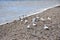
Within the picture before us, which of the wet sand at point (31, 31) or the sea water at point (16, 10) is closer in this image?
the wet sand at point (31, 31)

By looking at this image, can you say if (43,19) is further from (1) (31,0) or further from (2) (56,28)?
(1) (31,0)

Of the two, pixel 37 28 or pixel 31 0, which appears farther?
pixel 31 0

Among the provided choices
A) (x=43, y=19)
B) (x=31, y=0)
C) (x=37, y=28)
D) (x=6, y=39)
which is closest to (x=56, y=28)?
(x=37, y=28)

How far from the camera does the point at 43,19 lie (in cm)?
389

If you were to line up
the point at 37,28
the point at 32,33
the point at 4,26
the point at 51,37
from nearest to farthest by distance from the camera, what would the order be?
1. the point at 51,37
2. the point at 32,33
3. the point at 37,28
4. the point at 4,26

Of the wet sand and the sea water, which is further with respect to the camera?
the sea water

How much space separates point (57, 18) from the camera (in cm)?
399

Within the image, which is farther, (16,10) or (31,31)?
(16,10)

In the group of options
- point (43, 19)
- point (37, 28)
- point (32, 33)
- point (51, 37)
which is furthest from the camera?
point (43, 19)

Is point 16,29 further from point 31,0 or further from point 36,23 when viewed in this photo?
point 31,0

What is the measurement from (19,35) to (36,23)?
0.72 m

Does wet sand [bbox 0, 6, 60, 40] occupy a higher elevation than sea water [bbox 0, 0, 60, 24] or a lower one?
higher

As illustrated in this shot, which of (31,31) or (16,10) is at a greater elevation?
(31,31)

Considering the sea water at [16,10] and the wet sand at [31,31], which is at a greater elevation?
the wet sand at [31,31]
